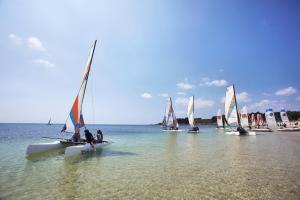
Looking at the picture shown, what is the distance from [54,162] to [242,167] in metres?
12.4

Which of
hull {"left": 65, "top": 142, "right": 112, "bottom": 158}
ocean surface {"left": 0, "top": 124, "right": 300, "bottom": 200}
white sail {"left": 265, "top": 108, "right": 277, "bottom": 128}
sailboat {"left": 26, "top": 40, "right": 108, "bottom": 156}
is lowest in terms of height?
ocean surface {"left": 0, "top": 124, "right": 300, "bottom": 200}

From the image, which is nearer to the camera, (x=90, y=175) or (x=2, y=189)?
(x=2, y=189)

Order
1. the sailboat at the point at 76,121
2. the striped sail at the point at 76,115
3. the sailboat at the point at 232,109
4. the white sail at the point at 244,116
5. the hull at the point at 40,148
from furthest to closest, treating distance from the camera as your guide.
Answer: the white sail at the point at 244,116 → the sailboat at the point at 232,109 → the striped sail at the point at 76,115 → the sailboat at the point at 76,121 → the hull at the point at 40,148

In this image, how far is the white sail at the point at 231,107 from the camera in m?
39.9

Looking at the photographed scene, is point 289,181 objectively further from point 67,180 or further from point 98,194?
point 67,180

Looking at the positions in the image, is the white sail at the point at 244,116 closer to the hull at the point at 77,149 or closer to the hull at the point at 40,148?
the hull at the point at 77,149

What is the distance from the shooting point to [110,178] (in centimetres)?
996

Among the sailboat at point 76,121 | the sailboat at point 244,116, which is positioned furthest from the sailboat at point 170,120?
the sailboat at point 76,121

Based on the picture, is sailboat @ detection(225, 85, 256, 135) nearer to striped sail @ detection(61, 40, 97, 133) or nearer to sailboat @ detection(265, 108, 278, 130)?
sailboat @ detection(265, 108, 278, 130)

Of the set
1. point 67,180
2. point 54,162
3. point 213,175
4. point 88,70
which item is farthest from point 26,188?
point 88,70

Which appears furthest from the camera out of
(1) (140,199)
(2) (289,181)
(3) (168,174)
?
(3) (168,174)

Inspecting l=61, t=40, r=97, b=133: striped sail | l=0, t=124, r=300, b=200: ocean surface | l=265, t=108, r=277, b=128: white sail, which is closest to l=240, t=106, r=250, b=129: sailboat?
l=265, t=108, r=277, b=128: white sail

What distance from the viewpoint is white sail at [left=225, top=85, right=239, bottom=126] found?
39925 mm

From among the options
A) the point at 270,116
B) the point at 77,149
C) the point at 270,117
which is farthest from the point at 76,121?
→ the point at 270,117
